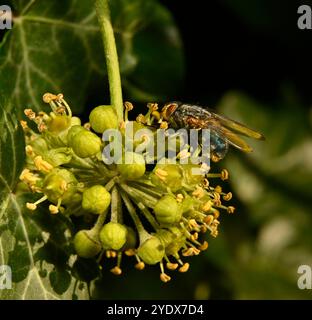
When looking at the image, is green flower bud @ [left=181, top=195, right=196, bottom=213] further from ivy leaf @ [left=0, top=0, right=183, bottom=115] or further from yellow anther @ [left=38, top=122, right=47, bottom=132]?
ivy leaf @ [left=0, top=0, right=183, bottom=115]

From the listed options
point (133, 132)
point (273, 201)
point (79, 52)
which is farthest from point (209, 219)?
point (273, 201)

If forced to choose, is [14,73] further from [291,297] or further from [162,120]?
[291,297]

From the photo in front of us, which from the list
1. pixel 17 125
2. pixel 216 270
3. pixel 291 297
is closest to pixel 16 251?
pixel 17 125

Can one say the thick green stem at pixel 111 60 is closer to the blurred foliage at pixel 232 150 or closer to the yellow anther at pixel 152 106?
the yellow anther at pixel 152 106

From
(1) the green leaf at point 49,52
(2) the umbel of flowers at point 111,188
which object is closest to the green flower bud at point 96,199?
(2) the umbel of flowers at point 111,188

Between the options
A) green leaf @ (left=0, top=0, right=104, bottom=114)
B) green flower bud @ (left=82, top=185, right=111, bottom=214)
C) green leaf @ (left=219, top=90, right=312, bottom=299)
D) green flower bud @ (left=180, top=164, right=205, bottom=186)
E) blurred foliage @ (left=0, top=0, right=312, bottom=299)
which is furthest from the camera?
green leaf @ (left=219, top=90, right=312, bottom=299)

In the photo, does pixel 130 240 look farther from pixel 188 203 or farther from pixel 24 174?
pixel 24 174

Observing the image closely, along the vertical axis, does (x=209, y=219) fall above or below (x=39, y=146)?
below

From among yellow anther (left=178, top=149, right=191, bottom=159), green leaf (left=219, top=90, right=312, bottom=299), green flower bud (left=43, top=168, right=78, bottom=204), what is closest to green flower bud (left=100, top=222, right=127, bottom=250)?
green flower bud (left=43, top=168, right=78, bottom=204)
